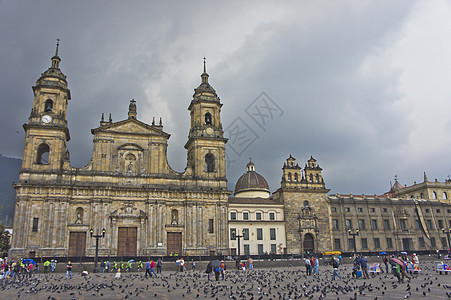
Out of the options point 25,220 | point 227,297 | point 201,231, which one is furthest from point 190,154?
point 227,297

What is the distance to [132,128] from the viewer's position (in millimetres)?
48344

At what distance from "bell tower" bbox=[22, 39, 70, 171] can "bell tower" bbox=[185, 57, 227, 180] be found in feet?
53.8

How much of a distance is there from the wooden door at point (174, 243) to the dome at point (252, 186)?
22504 mm

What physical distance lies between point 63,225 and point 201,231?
16.2m

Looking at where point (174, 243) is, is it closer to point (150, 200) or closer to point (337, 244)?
point (150, 200)

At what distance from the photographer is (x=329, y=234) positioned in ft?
186

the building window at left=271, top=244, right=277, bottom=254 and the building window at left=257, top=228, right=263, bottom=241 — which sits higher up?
the building window at left=257, top=228, right=263, bottom=241

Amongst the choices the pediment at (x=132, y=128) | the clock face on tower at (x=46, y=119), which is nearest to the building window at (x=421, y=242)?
the pediment at (x=132, y=128)

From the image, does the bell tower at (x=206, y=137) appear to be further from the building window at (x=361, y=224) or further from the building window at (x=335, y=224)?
the building window at (x=361, y=224)

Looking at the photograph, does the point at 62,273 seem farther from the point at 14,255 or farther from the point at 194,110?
the point at 194,110

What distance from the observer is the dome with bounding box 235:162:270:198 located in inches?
2616

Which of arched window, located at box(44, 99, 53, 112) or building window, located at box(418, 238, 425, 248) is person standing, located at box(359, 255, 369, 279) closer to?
arched window, located at box(44, 99, 53, 112)

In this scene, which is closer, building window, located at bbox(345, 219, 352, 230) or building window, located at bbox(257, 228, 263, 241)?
building window, located at bbox(257, 228, 263, 241)

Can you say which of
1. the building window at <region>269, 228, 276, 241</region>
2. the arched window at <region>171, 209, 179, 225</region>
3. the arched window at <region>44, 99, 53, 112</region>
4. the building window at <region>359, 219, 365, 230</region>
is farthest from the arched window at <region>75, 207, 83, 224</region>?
the building window at <region>359, 219, 365, 230</region>
